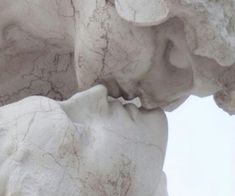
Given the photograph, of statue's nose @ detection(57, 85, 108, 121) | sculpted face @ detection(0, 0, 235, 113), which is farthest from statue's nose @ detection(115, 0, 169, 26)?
statue's nose @ detection(57, 85, 108, 121)

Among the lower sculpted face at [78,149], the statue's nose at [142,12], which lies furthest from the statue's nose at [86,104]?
the statue's nose at [142,12]

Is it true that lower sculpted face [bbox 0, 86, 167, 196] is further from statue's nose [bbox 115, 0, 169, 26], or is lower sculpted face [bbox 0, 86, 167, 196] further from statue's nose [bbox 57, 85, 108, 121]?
statue's nose [bbox 115, 0, 169, 26]

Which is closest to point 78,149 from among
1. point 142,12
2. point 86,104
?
point 86,104

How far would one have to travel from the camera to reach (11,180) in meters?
1.36

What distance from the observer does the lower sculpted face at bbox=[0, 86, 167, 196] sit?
138cm

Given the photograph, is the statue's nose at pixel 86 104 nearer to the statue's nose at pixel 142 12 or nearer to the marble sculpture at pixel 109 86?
the marble sculpture at pixel 109 86

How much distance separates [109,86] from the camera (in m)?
1.54

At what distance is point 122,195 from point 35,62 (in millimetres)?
327

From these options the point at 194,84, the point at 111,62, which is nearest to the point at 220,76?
the point at 194,84

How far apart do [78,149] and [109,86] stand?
159 millimetres

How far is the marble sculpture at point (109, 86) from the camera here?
1.39 m

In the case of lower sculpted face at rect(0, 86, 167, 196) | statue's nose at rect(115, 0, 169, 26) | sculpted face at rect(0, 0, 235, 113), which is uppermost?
statue's nose at rect(115, 0, 169, 26)

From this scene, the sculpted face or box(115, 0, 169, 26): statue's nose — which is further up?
box(115, 0, 169, 26): statue's nose

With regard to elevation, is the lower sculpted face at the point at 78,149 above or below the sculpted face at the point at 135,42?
below
